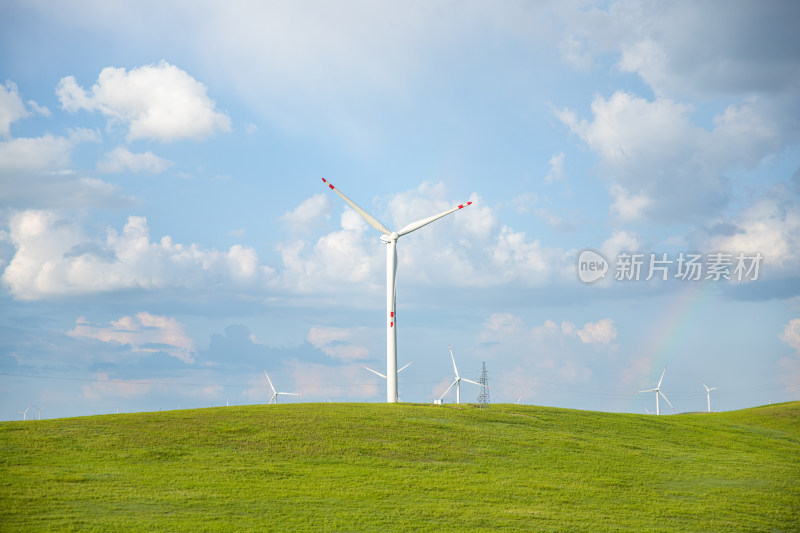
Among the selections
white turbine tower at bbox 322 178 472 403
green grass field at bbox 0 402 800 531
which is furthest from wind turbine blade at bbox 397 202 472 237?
green grass field at bbox 0 402 800 531

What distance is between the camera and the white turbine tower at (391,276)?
64250mm

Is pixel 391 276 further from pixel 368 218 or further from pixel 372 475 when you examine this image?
pixel 372 475

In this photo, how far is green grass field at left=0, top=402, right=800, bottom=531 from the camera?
1144 inches

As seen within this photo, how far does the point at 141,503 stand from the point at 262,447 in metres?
11.5

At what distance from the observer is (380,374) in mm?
71125

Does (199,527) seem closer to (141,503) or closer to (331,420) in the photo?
(141,503)

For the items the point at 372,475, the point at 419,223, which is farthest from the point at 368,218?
the point at 372,475

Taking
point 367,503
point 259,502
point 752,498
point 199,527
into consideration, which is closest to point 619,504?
point 752,498

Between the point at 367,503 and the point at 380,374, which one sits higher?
the point at 380,374

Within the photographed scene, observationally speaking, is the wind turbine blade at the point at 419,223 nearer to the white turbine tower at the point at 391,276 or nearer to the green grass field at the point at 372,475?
the white turbine tower at the point at 391,276

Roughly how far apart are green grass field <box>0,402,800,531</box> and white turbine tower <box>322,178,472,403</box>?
9.33 meters

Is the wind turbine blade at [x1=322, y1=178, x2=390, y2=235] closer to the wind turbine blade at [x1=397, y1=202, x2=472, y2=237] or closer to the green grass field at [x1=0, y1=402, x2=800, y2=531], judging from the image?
the wind turbine blade at [x1=397, y1=202, x2=472, y2=237]

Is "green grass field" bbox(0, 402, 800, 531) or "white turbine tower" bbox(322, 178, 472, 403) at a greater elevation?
"white turbine tower" bbox(322, 178, 472, 403)

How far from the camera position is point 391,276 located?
6712cm
